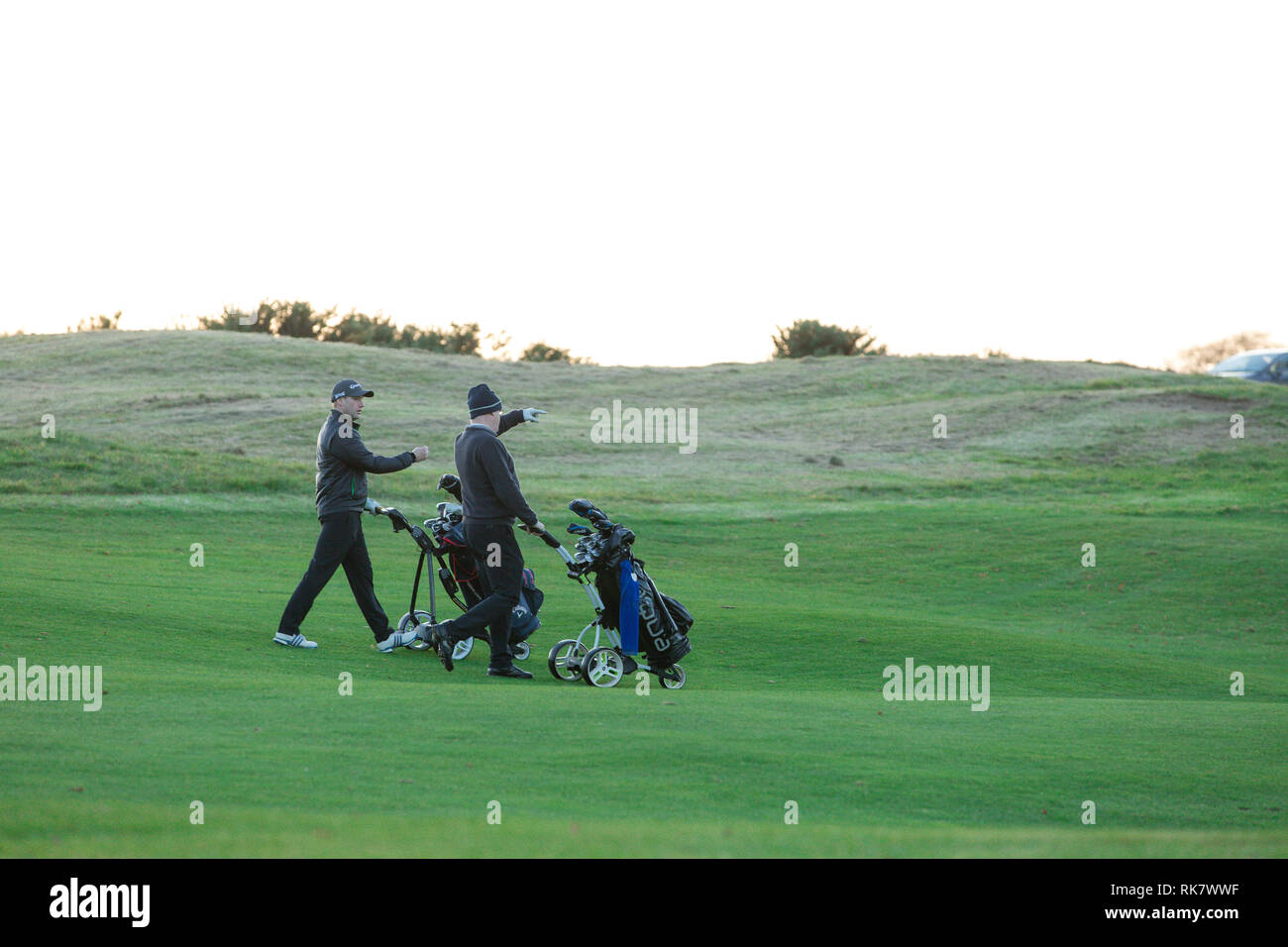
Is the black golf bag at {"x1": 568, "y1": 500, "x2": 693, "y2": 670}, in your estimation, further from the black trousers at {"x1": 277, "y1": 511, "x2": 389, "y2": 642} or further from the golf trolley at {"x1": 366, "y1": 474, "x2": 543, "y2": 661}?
the black trousers at {"x1": 277, "y1": 511, "x2": 389, "y2": 642}

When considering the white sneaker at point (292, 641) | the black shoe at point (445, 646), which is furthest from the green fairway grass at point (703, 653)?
the white sneaker at point (292, 641)

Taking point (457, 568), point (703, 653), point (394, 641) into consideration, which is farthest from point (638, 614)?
point (703, 653)

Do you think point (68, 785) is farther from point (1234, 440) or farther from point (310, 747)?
→ point (1234, 440)

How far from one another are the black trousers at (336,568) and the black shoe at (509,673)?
5.83ft

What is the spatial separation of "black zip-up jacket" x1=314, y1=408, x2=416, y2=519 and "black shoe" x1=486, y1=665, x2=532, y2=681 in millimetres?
2322

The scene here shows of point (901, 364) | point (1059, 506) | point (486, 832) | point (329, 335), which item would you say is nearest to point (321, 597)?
point (486, 832)

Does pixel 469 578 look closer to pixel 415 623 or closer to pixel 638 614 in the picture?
pixel 415 623

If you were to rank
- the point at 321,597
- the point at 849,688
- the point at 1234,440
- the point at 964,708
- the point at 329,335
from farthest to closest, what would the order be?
the point at 329,335, the point at 1234,440, the point at 321,597, the point at 849,688, the point at 964,708

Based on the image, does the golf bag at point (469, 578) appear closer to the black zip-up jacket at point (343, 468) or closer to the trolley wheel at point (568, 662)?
the trolley wheel at point (568, 662)

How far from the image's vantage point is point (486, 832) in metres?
6.44

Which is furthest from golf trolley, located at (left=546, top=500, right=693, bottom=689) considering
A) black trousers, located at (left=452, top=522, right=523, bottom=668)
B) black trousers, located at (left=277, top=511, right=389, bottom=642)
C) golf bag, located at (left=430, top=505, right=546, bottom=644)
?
black trousers, located at (left=277, top=511, right=389, bottom=642)

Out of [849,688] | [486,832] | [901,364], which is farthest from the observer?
[901,364]

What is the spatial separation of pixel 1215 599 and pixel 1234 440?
23644 millimetres

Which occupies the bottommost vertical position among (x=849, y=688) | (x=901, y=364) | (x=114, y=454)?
(x=849, y=688)
